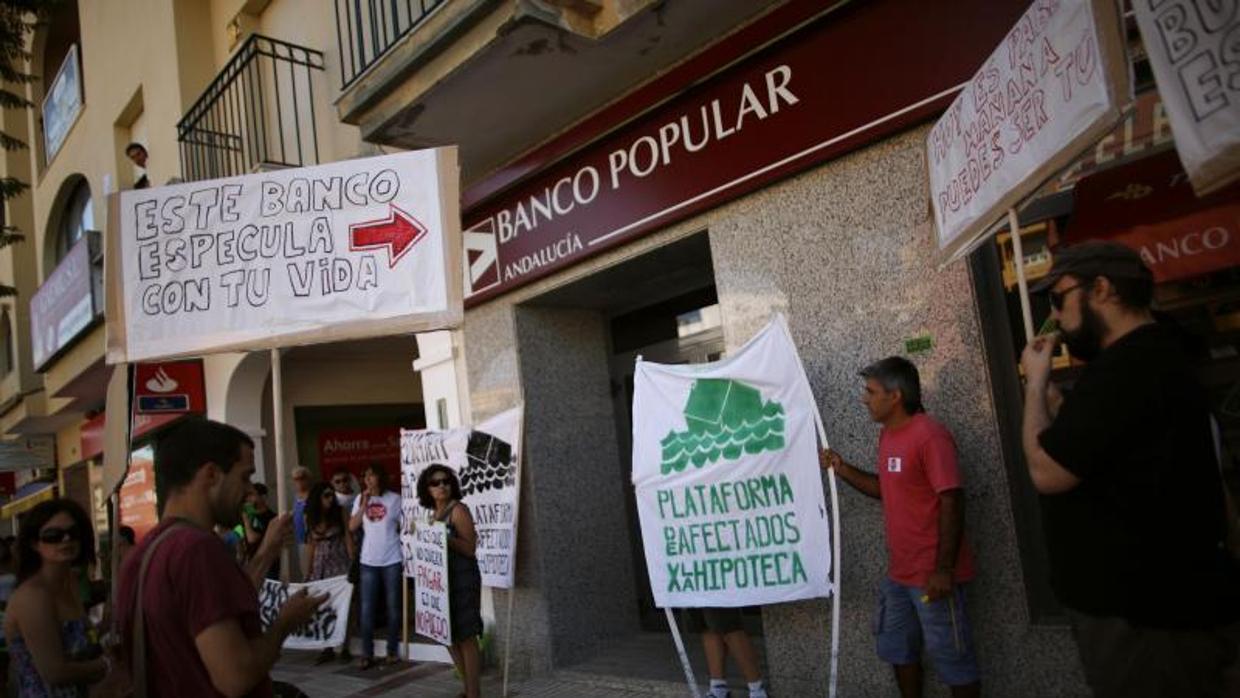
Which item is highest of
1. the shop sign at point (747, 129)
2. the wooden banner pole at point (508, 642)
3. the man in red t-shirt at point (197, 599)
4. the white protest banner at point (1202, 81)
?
the shop sign at point (747, 129)

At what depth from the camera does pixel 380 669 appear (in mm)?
8062

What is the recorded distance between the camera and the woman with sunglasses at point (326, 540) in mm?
8836

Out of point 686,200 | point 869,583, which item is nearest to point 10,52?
point 686,200

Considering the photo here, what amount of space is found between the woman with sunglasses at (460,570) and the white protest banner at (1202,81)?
4915 millimetres

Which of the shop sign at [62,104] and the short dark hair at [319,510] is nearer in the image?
the short dark hair at [319,510]

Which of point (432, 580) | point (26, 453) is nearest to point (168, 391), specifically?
point (26, 453)

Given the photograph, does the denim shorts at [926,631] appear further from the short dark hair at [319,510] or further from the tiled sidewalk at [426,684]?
the short dark hair at [319,510]

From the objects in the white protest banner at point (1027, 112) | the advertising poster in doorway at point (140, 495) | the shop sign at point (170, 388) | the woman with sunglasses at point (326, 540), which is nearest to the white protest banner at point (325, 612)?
the woman with sunglasses at point (326, 540)

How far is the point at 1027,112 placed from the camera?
2.77 metres

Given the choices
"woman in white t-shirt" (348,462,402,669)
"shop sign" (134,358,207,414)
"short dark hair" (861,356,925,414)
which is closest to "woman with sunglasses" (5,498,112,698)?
"short dark hair" (861,356,925,414)

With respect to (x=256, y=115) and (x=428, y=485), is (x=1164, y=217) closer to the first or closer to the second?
(x=428, y=485)

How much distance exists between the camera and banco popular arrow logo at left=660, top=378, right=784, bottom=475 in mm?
4691

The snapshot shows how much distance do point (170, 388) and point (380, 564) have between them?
5.72m

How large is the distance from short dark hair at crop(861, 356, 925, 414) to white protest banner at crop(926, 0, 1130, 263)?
65cm
